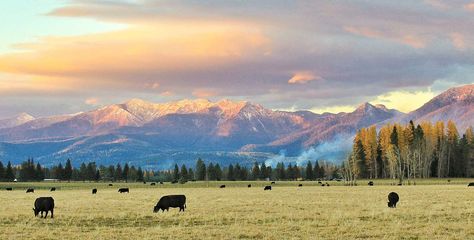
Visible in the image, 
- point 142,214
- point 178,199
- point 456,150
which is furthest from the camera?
point 456,150

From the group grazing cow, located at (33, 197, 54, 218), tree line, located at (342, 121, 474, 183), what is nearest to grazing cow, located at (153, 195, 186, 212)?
grazing cow, located at (33, 197, 54, 218)

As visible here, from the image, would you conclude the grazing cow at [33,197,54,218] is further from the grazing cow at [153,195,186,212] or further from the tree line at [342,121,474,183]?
the tree line at [342,121,474,183]

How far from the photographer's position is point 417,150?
163375 mm

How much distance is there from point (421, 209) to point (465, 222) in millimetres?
9466

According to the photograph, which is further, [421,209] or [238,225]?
[421,209]

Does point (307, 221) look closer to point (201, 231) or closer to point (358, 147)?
point (201, 231)

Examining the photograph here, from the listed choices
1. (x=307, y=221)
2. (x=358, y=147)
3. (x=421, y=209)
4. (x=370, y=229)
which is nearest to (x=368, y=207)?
(x=421, y=209)

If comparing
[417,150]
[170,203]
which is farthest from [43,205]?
[417,150]

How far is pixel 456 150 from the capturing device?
176 meters

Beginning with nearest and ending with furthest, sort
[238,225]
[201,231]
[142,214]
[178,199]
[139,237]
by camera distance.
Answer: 1. [139,237]
2. [201,231]
3. [238,225]
4. [142,214]
5. [178,199]

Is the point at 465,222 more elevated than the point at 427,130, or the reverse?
the point at 427,130

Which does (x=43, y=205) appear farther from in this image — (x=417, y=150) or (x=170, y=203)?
(x=417, y=150)

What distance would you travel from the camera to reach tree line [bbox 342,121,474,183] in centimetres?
16800

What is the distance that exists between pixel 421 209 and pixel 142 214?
20.5 m
